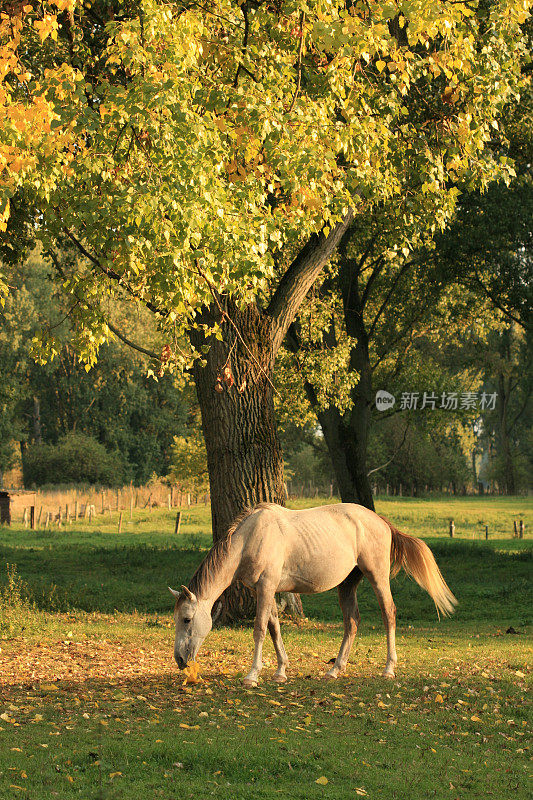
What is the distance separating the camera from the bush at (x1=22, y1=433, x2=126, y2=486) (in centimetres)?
6253

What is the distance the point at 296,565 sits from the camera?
1005cm

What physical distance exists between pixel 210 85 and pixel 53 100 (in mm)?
2448

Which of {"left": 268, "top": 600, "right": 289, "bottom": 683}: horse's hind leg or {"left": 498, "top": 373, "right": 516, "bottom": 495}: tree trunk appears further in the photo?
{"left": 498, "top": 373, "right": 516, "bottom": 495}: tree trunk

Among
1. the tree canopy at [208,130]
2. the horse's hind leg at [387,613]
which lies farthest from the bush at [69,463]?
the horse's hind leg at [387,613]

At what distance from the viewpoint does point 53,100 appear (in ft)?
35.0

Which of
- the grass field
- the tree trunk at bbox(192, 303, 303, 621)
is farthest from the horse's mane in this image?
the tree trunk at bbox(192, 303, 303, 621)

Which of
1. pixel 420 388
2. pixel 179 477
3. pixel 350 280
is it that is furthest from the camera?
pixel 179 477

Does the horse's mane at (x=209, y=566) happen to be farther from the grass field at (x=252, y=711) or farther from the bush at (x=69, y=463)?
the bush at (x=69, y=463)

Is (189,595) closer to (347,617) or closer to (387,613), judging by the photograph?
(347,617)

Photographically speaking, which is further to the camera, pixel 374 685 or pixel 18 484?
pixel 18 484

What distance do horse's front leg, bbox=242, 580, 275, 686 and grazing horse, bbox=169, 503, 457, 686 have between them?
11mm

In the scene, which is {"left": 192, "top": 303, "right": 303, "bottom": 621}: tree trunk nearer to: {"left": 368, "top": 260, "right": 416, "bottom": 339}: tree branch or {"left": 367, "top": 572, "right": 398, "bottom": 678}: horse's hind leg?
{"left": 367, "top": 572, "right": 398, "bottom": 678}: horse's hind leg

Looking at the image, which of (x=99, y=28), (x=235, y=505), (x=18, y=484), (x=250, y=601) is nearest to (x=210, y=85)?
(x=99, y=28)

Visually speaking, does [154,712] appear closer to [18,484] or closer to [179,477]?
[179,477]
